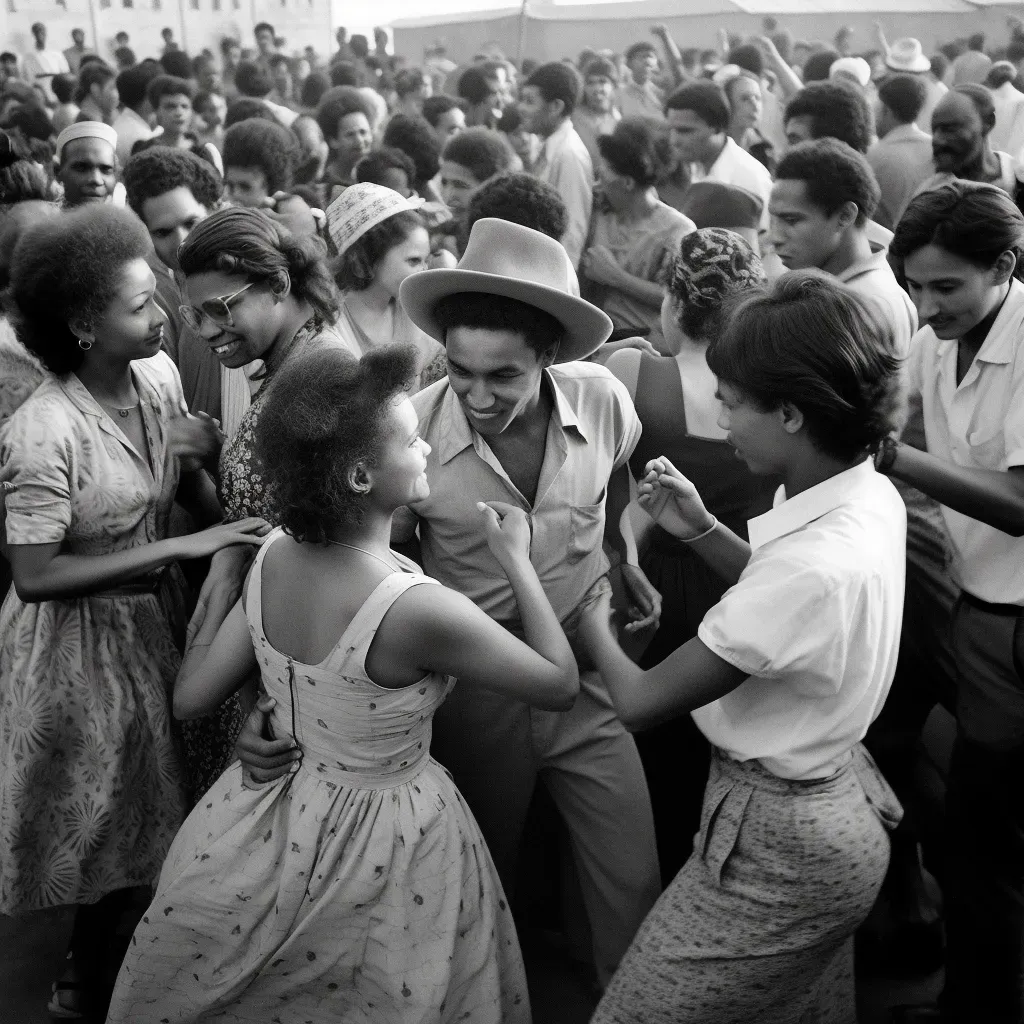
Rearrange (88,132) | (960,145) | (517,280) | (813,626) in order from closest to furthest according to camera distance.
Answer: (813,626) < (517,280) < (88,132) < (960,145)

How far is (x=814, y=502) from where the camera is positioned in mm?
1791

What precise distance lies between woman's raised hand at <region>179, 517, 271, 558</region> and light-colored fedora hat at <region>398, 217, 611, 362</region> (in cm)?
59

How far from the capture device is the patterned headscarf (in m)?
2.75

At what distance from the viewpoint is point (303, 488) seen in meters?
1.85

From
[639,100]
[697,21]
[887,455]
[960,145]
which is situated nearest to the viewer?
[887,455]

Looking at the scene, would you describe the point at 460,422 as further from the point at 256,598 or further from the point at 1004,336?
the point at 1004,336

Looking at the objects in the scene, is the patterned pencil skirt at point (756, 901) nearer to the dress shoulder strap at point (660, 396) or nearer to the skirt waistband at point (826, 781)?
the skirt waistband at point (826, 781)

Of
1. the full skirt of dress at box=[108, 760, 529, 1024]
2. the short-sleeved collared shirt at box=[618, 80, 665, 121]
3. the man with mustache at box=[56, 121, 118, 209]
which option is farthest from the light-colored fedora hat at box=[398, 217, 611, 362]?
the short-sleeved collared shirt at box=[618, 80, 665, 121]

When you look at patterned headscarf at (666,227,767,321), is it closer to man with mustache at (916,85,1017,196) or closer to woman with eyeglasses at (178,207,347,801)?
woman with eyeglasses at (178,207,347,801)

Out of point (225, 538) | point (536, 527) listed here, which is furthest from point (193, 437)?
point (536, 527)

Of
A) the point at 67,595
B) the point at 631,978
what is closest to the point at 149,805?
the point at 67,595

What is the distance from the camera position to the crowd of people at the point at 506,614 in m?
1.83

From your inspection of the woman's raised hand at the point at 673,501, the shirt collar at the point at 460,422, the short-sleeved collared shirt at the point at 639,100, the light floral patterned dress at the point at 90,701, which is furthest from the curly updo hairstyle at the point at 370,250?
the short-sleeved collared shirt at the point at 639,100

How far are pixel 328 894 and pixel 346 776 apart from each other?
211mm
